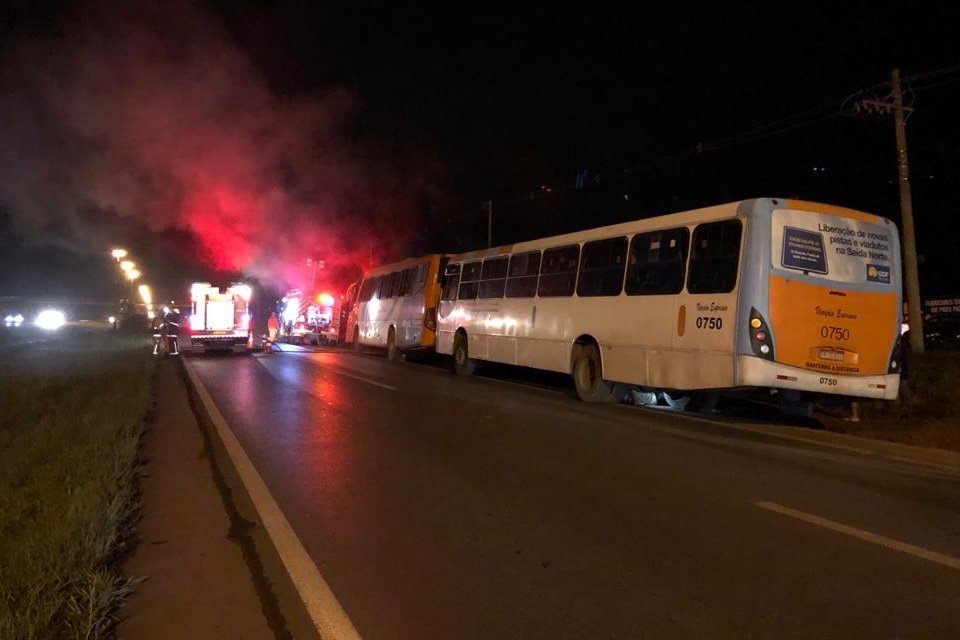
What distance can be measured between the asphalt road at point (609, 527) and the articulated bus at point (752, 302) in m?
0.98

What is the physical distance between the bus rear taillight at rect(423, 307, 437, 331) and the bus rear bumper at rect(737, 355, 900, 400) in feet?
41.4

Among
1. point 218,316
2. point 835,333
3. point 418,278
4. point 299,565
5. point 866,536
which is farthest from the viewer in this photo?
point 218,316

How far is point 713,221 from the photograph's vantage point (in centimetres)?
1071

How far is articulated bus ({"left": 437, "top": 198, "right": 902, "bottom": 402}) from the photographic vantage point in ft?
32.4

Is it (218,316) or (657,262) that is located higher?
(657,262)

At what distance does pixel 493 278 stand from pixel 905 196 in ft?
31.3

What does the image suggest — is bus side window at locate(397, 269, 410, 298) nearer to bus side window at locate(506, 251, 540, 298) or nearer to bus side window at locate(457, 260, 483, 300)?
bus side window at locate(457, 260, 483, 300)

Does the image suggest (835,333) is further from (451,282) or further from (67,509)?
(451,282)

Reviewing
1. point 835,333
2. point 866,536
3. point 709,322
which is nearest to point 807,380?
point 835,333

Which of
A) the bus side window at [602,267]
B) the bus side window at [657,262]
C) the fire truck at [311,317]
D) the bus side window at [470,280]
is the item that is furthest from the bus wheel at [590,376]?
the fire truck at [311,317]

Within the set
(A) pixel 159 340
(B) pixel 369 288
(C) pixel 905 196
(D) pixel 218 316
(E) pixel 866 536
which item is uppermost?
(C) pixel 905 196

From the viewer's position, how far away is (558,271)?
14875 millimetres

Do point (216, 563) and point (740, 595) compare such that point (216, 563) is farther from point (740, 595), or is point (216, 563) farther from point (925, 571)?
point (925, 571)

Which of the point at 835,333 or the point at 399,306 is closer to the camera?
the point at 835,333
